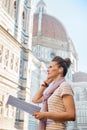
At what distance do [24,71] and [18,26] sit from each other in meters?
1.87

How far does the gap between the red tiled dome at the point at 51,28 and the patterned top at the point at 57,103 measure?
98.5 ft

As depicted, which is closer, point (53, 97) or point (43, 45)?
point (53, 97)

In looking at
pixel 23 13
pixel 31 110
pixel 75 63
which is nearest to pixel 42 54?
pixel 75 63

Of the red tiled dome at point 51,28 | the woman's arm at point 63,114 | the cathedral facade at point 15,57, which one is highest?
the red tiled dome at point 51,28

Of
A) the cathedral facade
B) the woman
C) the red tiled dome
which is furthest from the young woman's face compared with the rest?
the red tiled dome

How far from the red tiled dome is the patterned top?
30.0m

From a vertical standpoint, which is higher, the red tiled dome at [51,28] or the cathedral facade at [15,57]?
the red tiled dome at [51,28]

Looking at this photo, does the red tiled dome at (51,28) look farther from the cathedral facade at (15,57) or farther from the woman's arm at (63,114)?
the woman's arm at (63,114)

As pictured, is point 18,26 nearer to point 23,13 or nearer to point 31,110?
point 23,13

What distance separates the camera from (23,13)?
11.5 meters

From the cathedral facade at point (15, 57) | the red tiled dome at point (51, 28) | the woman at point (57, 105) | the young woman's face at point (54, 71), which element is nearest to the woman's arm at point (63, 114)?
the woman at point (57, 105)

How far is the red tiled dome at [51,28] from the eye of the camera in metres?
31.6

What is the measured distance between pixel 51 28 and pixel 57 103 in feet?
105

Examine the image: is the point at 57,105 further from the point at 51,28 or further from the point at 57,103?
the point at 51,28
